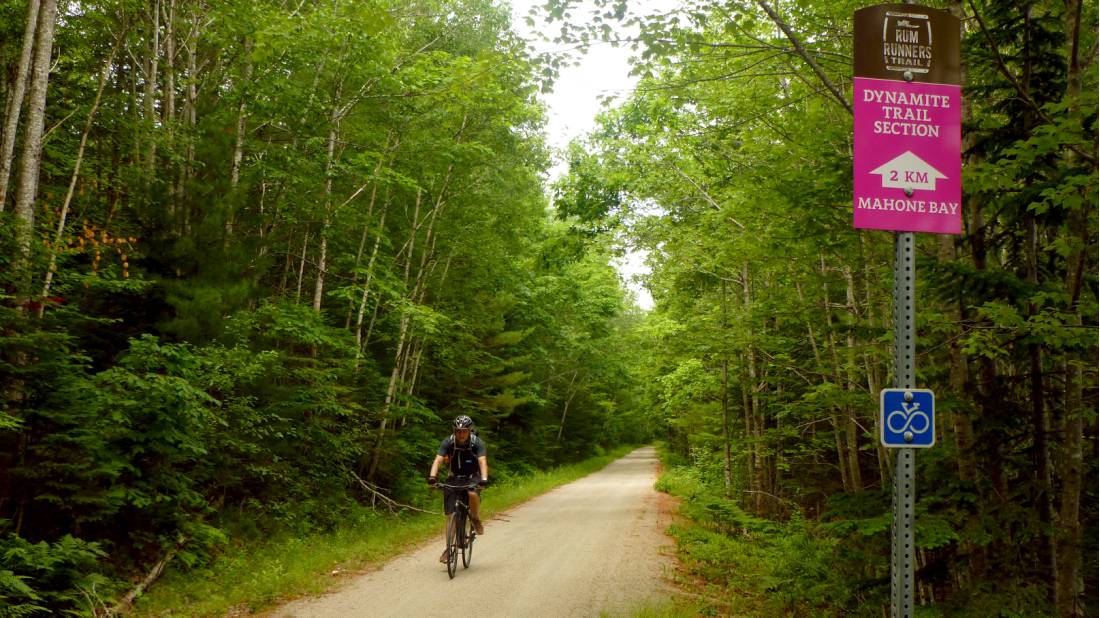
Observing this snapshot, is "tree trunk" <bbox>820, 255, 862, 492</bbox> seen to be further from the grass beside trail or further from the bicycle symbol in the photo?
the grass beside trail

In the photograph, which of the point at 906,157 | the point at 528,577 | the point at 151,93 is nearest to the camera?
the point at 906,157

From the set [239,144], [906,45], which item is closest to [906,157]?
[906,45]

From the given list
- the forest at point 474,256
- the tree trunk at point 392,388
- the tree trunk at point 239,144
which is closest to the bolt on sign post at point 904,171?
the forest at point 474,256

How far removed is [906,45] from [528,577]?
712cm

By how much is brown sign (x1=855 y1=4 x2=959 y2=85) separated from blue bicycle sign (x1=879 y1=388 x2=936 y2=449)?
132cm

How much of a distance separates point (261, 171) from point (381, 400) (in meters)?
6.48

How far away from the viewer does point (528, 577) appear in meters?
8.39

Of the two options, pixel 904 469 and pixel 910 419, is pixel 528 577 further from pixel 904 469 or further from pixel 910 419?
pixel 910 419

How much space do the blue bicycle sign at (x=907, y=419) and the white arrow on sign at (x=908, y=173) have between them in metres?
0.83

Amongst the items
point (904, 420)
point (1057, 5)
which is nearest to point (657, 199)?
point (1057, 5)

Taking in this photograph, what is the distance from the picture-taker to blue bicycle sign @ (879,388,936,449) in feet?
9.08

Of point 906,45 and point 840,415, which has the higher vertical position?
point 906,45

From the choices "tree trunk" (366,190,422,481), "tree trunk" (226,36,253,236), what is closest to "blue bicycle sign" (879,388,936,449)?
"tree trunk" (226,36,253,236)

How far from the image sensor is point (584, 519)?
48.2ft
